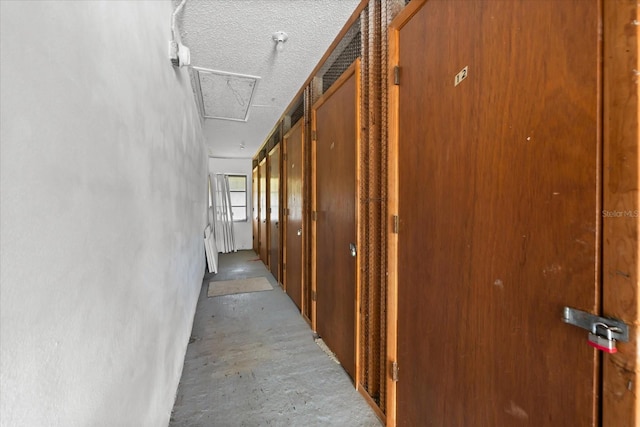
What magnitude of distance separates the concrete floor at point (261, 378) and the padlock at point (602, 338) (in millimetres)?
1450

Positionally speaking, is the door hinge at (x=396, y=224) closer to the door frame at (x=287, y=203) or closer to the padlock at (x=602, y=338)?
the padlock at (x=602, y=338)

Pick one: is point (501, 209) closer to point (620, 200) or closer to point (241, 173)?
point (620, 200)

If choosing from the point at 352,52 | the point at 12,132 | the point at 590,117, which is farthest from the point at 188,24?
the point at 590,117

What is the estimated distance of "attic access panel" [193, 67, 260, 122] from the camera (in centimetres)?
297

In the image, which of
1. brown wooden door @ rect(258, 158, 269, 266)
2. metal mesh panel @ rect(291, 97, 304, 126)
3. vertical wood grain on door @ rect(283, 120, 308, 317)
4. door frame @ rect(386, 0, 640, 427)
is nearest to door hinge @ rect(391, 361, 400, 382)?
door frame @ rect(386, 0, 640, 427)

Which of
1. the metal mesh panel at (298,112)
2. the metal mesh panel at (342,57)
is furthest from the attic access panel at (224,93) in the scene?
the metal mesh panel at (342,57)

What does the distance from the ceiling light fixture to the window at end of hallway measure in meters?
6.07

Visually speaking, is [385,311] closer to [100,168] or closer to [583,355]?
[583,355]

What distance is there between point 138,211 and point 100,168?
0.37 meters

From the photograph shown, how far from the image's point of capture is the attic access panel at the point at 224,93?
2.97m

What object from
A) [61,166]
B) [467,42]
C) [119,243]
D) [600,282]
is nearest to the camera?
[61,166]

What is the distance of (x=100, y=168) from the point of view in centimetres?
81

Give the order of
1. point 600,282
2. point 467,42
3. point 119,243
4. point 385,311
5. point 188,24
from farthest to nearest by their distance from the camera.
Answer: point 188,24
point 385,311
point 467,42
point 119,243
point 600,282

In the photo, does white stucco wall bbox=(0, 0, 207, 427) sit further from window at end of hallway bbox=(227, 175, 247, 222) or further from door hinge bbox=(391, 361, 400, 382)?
window at end of hallway bbox=(227, 175, 247, 222)
